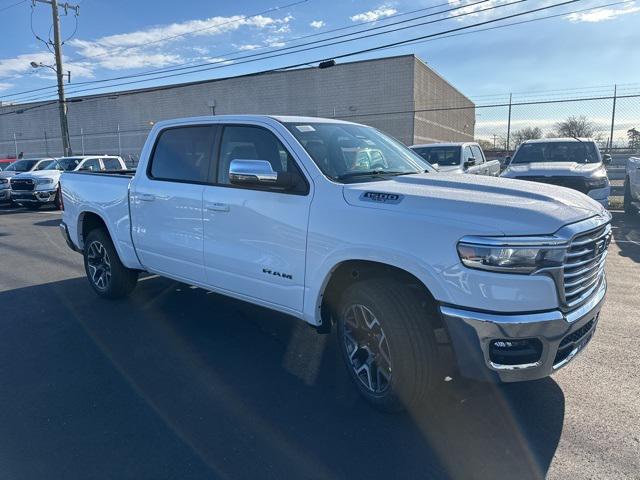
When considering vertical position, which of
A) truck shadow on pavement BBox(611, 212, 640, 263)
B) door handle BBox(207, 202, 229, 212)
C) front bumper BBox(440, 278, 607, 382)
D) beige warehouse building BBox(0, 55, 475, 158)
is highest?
beige warehouse building BBox(0, 55, 475, 158)

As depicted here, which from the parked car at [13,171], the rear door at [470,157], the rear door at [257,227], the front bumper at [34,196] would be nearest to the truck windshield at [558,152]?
the rear door at [470,157]

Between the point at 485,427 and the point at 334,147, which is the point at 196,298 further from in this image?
the point at 485,427

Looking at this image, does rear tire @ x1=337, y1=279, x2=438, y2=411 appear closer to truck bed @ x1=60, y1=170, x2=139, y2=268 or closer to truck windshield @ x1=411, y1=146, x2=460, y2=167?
truck bed @ x1=60, y1=170, x2=139, y2=268

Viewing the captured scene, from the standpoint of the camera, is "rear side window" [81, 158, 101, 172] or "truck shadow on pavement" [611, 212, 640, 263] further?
"rear side window" [81, 158, 101, 172]

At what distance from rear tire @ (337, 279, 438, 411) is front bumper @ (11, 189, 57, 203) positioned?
622 inches

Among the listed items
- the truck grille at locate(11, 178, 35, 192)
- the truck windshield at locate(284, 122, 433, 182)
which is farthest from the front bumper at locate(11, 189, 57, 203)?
the truck windshield at locate(284, 122, 433, 182)

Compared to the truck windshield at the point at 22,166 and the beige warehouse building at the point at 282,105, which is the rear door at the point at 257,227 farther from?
the beige warehouse building at the point at 282,105

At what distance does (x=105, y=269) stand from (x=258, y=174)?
10.8 feet

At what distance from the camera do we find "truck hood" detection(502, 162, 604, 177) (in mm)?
10008

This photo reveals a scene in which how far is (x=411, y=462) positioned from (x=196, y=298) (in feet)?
12.4

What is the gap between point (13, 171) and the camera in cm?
1839

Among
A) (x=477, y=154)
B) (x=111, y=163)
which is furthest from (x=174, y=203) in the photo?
(x=111, y=163)

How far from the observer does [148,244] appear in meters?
5.12

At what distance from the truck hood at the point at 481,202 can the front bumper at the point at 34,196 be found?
15.8m
